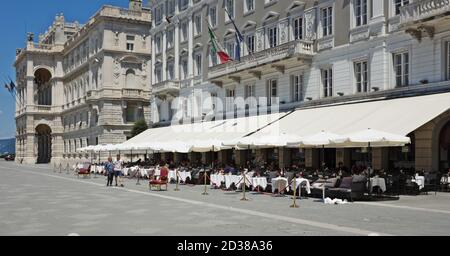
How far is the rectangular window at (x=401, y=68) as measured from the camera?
85.8 ft

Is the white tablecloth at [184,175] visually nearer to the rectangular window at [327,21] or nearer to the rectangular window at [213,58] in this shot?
the rectangular window at [327,21]

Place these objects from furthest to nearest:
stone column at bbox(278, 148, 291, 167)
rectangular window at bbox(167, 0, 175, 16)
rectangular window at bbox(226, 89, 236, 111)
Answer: rectangular window at bbox(167, 0, 175, 16)
rectangular window at bbox(226, 89, 236, 111)
stone column at bbox(278, 148, 291, 167)

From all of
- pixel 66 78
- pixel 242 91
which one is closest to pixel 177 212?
pixel 242 91

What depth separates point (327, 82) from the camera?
103ft

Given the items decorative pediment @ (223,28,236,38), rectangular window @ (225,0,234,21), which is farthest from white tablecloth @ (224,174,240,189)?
rectangular window @ (225,0,234,21)

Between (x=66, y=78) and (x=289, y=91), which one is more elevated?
(x=66, y=78)

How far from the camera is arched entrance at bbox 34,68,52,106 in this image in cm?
8862

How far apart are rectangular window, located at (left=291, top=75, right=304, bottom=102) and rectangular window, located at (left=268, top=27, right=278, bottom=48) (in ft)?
9.08

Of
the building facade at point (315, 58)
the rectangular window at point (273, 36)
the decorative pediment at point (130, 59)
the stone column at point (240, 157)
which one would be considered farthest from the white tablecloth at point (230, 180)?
the decorative pediment at point (130, 59)

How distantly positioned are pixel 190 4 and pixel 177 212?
3203 cm

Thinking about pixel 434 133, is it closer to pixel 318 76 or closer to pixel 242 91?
pixel 318 76

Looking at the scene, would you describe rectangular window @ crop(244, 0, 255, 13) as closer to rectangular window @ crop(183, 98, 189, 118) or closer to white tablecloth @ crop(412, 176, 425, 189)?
rectangular window @ crop(183, 98, 189, 118)

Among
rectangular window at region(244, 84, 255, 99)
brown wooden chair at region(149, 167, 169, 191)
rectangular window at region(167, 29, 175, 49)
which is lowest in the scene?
brown wooden chair at region(149, 167, 169, 191)
